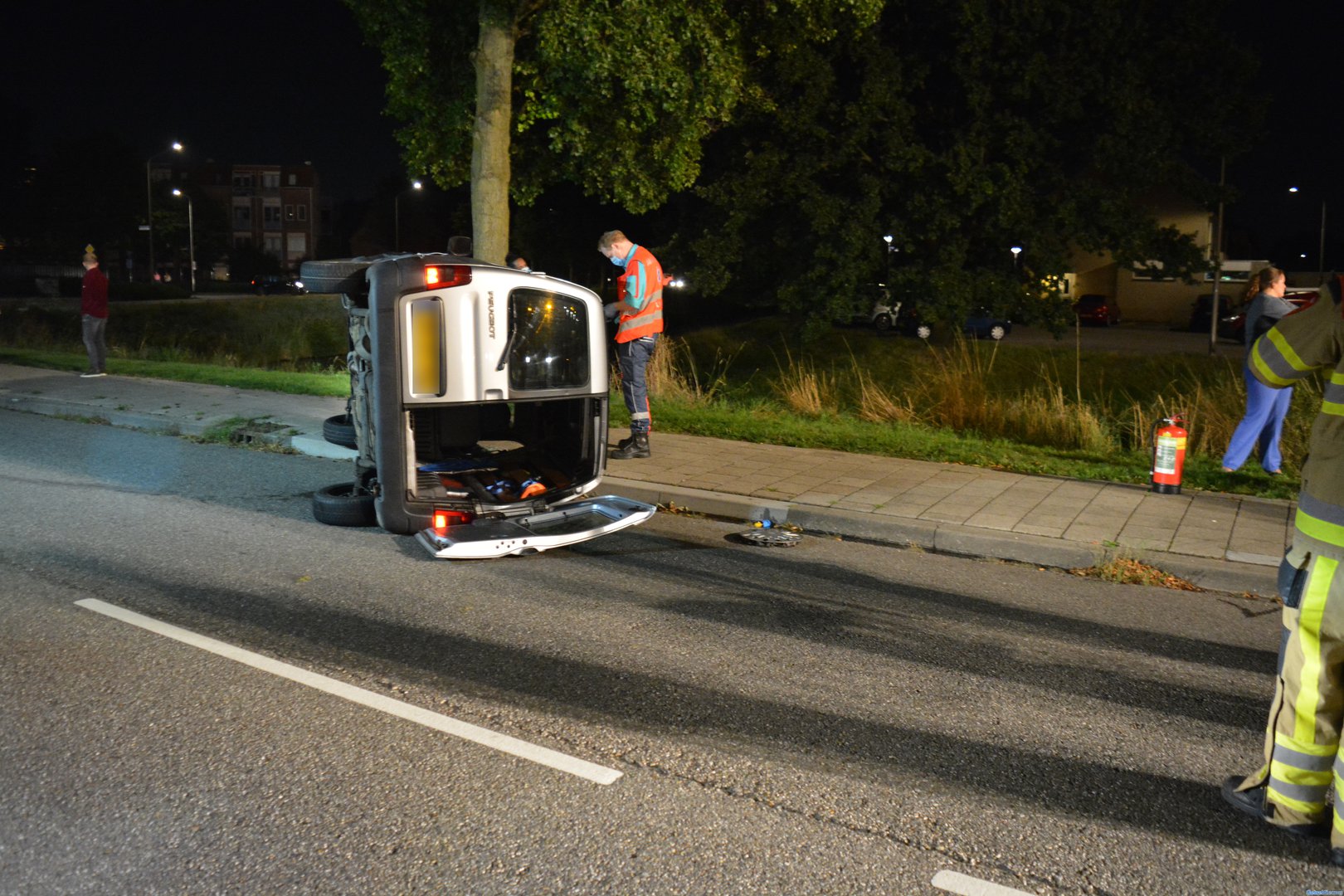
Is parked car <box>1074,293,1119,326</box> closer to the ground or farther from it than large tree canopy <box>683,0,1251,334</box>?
closer to the ground

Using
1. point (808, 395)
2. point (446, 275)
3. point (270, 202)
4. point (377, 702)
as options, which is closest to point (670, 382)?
point (808, 395)

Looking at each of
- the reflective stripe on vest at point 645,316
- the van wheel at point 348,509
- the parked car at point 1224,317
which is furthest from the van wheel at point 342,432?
the parked car at point 1224,317

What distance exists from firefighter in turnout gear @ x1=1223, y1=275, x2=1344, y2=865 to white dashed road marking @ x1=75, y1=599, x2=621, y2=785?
220 centimetres

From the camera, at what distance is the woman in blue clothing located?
8914 millimetres

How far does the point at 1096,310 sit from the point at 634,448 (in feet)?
129

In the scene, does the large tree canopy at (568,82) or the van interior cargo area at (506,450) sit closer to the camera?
the van interior cargo area at (506,450)

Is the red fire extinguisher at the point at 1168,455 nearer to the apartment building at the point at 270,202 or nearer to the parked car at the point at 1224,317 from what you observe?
the parked car at the point at 1224,317

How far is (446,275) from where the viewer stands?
20.6 feet

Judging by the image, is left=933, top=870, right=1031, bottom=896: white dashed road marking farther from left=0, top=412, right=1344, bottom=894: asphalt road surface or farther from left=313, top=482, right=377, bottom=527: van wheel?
left=313, top=482, right=377, bottom=527: van wheel

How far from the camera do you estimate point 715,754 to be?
4102 millimetres

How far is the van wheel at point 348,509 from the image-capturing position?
25.1ft

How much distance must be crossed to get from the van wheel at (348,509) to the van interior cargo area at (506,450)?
47 cm

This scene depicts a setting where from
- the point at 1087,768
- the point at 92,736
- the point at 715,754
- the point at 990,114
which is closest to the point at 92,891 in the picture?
the point at 92,736

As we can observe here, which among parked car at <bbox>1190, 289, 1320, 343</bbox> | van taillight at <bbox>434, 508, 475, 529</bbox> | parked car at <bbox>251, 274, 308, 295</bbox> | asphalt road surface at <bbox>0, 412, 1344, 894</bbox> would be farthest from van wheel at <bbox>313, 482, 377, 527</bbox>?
parked car at <bbox>251, 274, 308, 295</bbox>
